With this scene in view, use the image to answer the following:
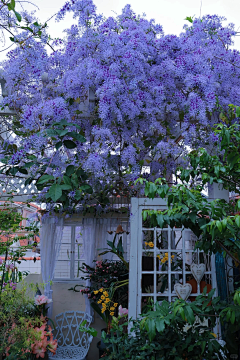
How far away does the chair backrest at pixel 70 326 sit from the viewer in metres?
4.70

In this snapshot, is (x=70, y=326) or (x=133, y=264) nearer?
(x=133, y=264)

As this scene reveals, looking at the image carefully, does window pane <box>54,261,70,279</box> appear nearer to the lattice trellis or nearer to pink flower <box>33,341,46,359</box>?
pink flower <box>33,341,46,359</box>

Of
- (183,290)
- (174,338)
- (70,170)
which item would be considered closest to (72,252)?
(183,290)

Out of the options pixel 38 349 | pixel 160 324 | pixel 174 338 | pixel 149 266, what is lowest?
pixel 38 349

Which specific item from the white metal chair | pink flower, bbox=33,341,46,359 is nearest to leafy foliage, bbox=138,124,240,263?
pink flower, bbox=33,341,46,359

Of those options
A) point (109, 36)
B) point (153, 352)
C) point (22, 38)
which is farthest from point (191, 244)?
point (22, 38)

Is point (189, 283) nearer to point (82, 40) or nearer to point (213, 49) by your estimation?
point (213, 49)

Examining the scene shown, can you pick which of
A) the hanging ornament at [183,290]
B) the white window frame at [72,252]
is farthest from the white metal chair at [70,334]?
the hanging ornament at [183,290]

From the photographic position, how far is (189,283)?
9.45 ft

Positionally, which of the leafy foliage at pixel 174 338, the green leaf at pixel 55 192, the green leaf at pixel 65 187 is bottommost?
the leafy foliage at pixel 174 338

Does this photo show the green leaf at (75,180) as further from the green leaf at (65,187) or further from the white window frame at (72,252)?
the white window frame at (72,252)

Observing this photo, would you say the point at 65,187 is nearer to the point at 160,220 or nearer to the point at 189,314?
the point at 160,220

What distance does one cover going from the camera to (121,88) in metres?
2.76

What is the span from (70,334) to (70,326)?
44 centimetres
